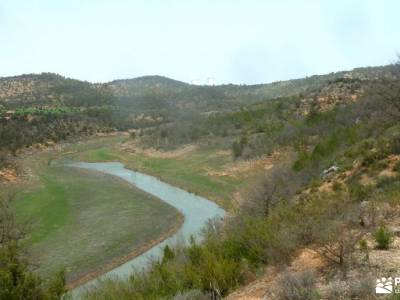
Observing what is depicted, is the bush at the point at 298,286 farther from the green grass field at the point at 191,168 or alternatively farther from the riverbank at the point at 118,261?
the green grass field at the point at 191,168

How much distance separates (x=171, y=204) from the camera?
42281 mm

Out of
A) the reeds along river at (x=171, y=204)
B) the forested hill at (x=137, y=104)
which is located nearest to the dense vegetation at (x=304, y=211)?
the reeds along river at (x=171, y=204)

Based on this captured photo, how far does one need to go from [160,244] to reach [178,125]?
2319 inches

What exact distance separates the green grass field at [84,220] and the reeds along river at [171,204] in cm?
119

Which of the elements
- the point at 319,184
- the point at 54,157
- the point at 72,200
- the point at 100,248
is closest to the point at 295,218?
the point at 319,184

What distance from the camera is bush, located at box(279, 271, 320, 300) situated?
8.73m

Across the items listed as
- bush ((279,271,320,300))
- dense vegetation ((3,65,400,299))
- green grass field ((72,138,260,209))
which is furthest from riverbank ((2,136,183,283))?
bush ((279,271,320,300))

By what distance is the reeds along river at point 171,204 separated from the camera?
86.6ft

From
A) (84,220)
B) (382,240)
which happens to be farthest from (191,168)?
(382,240)

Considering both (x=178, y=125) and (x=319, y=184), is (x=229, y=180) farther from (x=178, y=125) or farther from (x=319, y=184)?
(x=178, y=125)

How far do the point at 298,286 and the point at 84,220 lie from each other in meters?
29.6

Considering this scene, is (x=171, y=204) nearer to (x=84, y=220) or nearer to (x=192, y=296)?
(x=84, y=220)

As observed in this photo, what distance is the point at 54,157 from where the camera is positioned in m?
78.9

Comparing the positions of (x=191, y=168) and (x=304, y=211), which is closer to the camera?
(x=304, y=211)
